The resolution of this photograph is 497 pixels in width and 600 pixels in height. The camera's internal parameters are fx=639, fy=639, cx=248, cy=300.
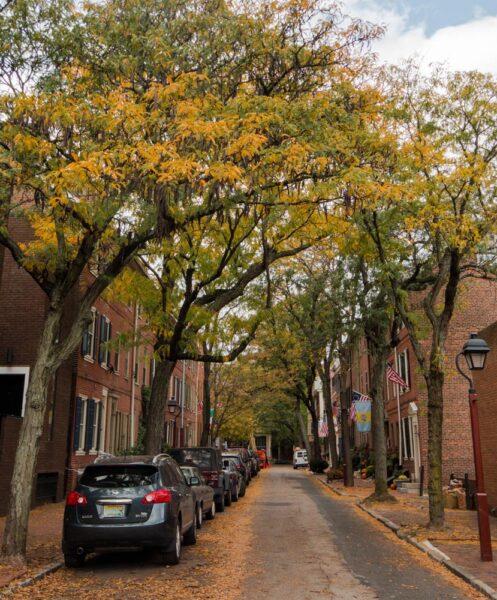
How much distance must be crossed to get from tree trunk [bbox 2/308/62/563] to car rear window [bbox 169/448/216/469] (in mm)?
9569

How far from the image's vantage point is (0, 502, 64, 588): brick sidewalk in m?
9.05

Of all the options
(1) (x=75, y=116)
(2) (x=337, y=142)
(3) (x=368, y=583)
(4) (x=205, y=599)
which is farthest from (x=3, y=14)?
(3) (x=368, y=583)

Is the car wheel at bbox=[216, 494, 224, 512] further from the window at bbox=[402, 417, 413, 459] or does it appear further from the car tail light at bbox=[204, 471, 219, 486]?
the window at bbox=[402, 417, 413, 459]

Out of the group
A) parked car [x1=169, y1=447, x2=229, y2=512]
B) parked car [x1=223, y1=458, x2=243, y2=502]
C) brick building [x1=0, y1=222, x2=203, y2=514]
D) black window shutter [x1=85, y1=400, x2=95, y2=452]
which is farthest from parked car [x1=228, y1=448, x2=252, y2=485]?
parked car [x1=169, y1=447, x2=229, y2=512]

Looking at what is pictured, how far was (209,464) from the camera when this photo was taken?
1942 centimetres

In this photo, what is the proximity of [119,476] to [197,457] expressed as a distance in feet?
32.4

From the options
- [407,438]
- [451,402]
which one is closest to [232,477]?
[451,402]

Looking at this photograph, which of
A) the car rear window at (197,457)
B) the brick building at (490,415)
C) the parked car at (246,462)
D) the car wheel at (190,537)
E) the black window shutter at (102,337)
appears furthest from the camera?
the parked car at (246,462)

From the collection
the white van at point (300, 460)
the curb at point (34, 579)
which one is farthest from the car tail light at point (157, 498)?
the white van at point (300, 460)

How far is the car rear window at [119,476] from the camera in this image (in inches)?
388

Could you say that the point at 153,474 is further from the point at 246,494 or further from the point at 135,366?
the point at 135,366

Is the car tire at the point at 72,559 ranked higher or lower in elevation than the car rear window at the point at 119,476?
lower

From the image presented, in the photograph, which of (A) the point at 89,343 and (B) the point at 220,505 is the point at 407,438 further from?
(A) the point at 89,343

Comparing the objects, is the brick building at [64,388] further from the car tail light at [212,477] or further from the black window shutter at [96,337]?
the car tail light at [212,477]
